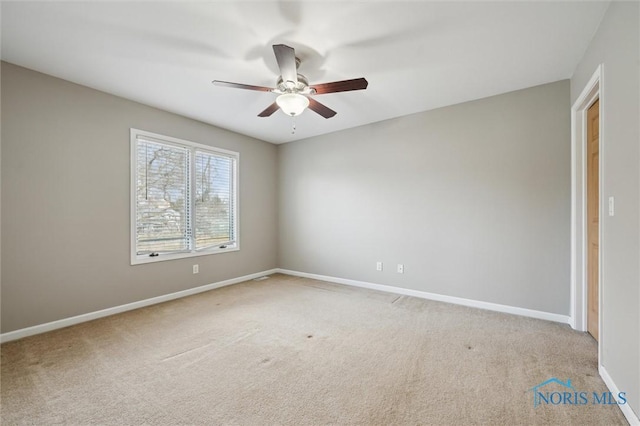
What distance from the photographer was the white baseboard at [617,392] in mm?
1454

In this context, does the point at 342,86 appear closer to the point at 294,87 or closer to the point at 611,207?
the point at 294,87

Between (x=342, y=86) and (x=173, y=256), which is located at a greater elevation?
(x=342, y=86)

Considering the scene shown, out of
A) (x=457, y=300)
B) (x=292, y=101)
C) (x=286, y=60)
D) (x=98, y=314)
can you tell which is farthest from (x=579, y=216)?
(x=98, y=314)

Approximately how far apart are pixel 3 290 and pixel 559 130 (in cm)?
573

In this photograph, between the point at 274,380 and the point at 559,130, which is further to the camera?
the point at 559,130

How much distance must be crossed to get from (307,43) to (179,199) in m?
2.77

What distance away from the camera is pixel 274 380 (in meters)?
1.92

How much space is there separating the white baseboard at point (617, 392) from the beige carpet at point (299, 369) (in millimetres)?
42

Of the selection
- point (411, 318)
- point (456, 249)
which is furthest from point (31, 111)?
point (456, 249)

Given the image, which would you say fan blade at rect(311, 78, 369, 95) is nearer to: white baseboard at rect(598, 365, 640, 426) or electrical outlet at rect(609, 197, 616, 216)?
electrical outlet at rect(609, 197, 616, 216)

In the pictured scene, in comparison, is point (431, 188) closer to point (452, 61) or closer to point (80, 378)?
point (452, 61)

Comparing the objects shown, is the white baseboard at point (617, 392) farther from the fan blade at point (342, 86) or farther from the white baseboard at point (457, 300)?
the fan blade at point (342, 86)

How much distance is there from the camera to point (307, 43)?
7.38ft

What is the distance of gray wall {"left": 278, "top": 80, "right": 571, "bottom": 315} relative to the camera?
9.64 ft
